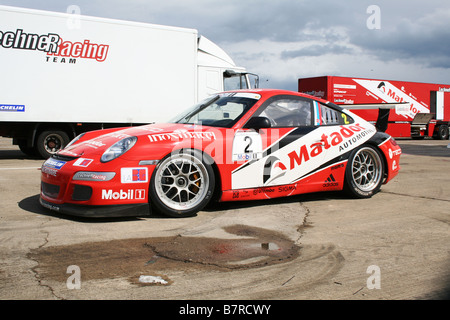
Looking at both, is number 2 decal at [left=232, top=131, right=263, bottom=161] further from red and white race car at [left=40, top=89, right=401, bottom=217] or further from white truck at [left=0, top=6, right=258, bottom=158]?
white truck at [left=0, top=6, right=258, bottom=158]

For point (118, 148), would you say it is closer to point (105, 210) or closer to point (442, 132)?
point (105, 210)

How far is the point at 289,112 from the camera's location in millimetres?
5621

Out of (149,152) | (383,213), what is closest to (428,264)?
(383,213)

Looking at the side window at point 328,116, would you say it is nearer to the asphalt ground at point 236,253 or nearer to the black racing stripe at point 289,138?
the black racing stripe at point 289,138

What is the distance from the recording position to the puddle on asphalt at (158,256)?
3109mm

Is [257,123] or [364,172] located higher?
[257,123]

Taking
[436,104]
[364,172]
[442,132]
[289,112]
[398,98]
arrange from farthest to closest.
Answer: [436,104] < [442,132] < [398,98] < [364,172] < [289,112]

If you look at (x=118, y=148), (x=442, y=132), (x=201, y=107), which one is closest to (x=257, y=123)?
(x=201, y=107)

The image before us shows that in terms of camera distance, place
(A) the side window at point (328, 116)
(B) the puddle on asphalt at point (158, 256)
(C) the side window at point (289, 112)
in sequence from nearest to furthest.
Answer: (B) the puddle on asphalt at point (158, 256) < (C) the side window at point (289, 112) < (A) the side window at point (328, 116)

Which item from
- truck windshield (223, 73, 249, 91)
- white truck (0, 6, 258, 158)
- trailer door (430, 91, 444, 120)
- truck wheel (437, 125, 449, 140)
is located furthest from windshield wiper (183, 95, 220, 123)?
trailer door (430, 91, 444, 120)

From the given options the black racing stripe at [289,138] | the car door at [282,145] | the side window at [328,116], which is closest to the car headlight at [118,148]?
the car door at [282,145]

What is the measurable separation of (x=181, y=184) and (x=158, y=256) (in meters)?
1.39

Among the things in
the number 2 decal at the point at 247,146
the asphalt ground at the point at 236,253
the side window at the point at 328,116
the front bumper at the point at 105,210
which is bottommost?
the asphalt ground at the point at 236,253

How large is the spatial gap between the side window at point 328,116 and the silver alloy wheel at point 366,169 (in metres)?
0.44
